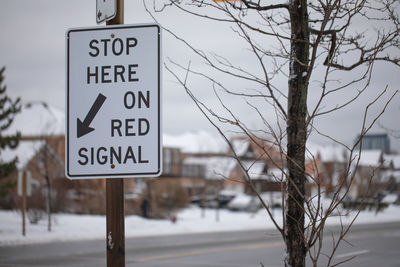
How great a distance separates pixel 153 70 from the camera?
3.16 metres

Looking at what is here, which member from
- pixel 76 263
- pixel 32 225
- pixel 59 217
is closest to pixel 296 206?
pixel 76 263

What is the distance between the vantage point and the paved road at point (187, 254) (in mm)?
13633

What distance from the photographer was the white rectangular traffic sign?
3.41 meters

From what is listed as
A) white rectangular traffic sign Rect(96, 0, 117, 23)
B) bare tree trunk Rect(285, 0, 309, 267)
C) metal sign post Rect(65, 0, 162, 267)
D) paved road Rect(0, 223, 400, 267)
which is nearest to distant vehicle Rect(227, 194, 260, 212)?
paved road Rect(0, 223, 400, 267)

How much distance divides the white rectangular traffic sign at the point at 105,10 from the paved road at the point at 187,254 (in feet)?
33.6

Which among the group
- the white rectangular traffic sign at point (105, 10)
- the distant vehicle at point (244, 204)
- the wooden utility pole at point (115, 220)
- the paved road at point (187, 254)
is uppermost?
the white rectangular traffic sign at point (105, 10)

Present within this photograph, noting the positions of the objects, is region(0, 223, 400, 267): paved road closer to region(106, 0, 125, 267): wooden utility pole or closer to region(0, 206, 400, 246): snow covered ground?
region(0, 206, 400, 246): snow covered ground

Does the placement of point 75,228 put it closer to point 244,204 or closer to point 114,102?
point 114,102

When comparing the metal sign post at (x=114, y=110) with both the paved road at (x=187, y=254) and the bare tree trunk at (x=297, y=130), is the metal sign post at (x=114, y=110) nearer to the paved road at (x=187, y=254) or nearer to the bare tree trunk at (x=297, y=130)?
the bare tree trunk at (x=297, y=130)

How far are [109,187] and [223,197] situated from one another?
56.0 meters

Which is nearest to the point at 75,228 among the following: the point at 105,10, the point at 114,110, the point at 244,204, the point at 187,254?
the point at 187,254

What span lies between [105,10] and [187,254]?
42.3 feet

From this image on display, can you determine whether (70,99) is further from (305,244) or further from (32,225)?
(32,225)

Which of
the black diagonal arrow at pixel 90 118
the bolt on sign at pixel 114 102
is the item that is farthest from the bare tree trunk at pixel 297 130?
the black diagonal arrow at pixel 90 118
